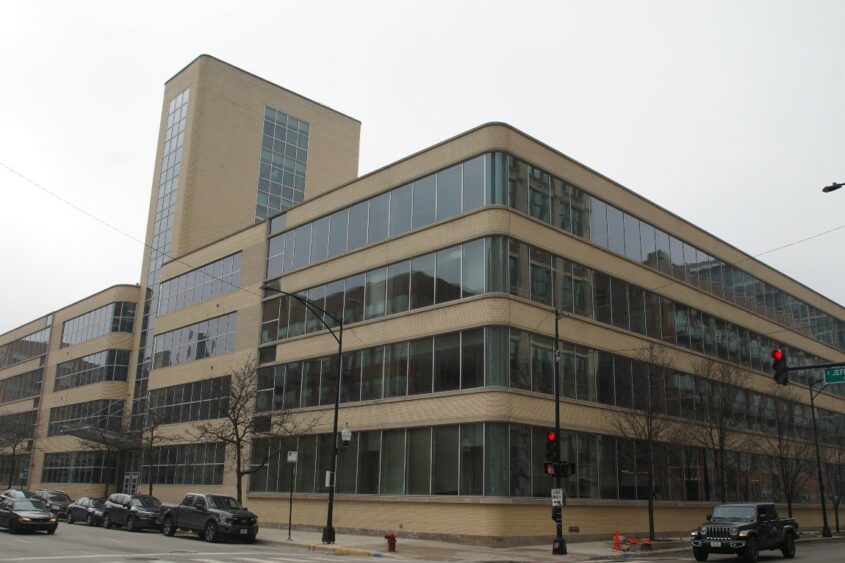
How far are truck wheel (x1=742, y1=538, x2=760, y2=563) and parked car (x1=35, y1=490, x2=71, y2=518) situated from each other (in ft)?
114

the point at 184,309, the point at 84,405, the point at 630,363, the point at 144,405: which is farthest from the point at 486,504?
the point at 84,405

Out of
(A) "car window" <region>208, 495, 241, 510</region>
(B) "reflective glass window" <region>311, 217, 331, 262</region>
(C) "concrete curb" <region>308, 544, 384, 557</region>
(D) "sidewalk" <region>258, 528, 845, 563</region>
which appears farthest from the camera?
(B) "reflective glass window" <region>311, 217, 331, 262</region>

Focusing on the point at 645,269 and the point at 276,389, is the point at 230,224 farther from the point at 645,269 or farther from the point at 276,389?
the point at 645,269

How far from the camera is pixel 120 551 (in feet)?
68.9

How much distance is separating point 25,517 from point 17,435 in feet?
142

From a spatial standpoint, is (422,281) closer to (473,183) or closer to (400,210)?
(400,210)

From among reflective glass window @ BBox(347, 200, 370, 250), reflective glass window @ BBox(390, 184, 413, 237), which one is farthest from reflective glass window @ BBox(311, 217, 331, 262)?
reflective glass window @ BBox(390, 184, 413, 237)

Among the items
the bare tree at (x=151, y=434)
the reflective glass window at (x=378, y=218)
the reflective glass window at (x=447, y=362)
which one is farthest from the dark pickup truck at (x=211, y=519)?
the bare tree at (x=151, y=434)

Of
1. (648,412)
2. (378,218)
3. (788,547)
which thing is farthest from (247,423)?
(788,547)

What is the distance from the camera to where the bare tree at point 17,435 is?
66000mm

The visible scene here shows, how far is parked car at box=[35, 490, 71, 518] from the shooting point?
41.0 m

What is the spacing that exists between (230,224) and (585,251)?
3437cm

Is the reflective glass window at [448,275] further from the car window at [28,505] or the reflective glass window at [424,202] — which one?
the car window at [28,505]

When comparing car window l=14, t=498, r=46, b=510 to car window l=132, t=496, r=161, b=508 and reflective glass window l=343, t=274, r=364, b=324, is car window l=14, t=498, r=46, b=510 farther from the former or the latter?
reflective glass window l=343, t=274, r=364, b=324
